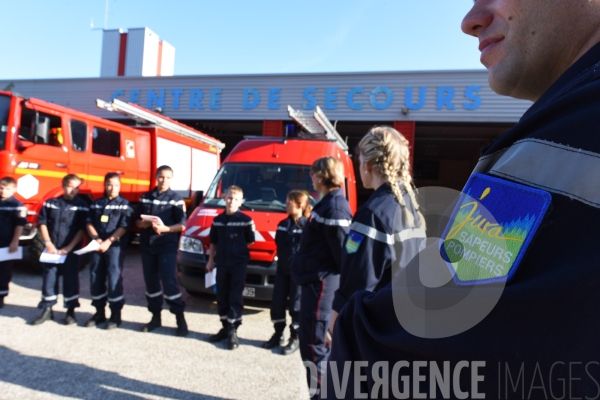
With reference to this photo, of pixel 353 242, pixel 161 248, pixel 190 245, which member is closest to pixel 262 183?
pixel 190 245

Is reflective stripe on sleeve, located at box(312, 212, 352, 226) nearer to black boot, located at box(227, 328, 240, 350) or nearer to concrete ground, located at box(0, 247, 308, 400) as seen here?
concrete ground, located at box(0, 247, 308, 400)

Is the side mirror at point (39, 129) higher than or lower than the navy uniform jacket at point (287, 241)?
higher

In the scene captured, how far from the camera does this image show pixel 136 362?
12.9 feet

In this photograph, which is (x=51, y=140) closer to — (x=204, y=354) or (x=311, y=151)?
(x=311, y=151)

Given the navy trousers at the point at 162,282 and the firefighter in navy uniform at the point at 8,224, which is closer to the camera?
the navy trousers at the point at 162,282

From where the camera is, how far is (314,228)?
10.0 feet

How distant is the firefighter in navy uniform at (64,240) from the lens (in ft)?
16.2

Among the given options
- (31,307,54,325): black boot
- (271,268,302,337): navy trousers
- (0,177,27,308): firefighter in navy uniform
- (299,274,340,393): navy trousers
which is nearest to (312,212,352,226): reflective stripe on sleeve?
(299,274,340,393): navy trousers

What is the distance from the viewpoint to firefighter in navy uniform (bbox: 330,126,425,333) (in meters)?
2.18

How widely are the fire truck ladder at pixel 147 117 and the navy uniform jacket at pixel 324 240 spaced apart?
204 inches

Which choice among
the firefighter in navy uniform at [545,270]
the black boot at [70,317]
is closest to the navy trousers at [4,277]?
the black boot at [70,317]

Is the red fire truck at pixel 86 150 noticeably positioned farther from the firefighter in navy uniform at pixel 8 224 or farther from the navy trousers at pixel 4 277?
the navy trousers at pixel 4 277

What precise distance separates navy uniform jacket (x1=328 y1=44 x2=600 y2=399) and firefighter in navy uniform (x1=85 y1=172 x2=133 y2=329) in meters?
5.05

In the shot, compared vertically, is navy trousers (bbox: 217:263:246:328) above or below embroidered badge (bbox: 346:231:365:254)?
below
